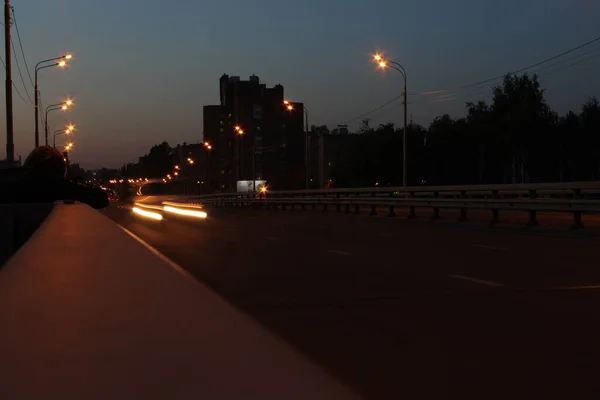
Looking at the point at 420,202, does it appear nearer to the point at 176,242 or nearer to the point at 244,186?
the point at 176,242

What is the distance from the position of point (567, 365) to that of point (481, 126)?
95234 mm

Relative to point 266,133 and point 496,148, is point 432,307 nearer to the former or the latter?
point 496,148

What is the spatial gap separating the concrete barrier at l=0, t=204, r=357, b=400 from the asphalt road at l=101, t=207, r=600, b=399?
4.54ft

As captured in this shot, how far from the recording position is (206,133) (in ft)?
646

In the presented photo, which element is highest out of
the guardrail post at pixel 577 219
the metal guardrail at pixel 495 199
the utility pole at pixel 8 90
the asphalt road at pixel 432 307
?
the utility pole at pixel 8 90

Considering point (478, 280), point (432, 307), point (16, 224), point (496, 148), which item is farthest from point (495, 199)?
point (496, 148)

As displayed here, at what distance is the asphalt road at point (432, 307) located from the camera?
6.04 metres

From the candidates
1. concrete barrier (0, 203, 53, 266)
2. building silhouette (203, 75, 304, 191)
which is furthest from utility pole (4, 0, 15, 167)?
building silhouette (203, 75, 304, 191)

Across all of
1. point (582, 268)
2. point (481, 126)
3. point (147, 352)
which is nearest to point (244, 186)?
point (481, 126)

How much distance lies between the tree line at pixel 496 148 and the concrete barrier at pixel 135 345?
287 ft

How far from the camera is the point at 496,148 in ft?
318

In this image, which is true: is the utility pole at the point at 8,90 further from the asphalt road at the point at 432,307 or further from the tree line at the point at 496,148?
the tree line at the point at 496,148

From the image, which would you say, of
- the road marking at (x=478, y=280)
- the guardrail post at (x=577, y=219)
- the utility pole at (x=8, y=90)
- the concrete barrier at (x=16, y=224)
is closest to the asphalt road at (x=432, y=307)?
the road marking at (x=478, y=280)

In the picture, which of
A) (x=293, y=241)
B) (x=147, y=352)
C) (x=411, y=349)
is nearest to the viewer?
(x=147, y=352)
